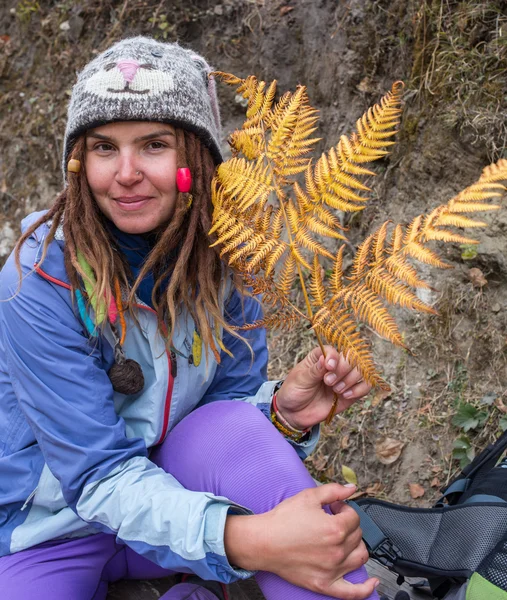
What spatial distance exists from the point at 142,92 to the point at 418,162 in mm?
2026

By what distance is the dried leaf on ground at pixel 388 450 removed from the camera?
3.00 metres

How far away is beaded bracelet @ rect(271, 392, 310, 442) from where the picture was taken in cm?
200

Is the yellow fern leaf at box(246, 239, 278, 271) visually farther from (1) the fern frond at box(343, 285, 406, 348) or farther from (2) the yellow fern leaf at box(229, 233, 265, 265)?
(1) the fern frond at box(343, 285, 406, 348)

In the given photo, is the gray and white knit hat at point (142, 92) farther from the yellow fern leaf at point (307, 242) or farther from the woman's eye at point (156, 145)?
the yellow fern leaf at point (307, 242)

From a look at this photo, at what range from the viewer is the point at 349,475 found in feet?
10.1

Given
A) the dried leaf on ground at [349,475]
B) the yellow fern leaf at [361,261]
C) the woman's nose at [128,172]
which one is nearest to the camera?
the yellow fern leaf at [361,261]

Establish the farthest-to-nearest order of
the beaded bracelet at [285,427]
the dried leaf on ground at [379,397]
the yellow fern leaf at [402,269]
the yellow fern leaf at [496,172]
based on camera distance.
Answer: the dried leaf on ground at [379,397] → the beaded bracelet at [285,427] → the yellow fern leaf at [402,269] → the yellow fern leaf at [496,172]

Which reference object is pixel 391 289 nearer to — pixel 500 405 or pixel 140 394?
pixel 140 394

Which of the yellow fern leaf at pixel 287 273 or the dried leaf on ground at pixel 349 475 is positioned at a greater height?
the yellow fern leaf at pixel 287 273

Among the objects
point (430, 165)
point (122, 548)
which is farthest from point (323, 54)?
point (122, 548)

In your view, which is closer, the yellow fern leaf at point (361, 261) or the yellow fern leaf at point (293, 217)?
the yellow fern leaf at point (361, 261)

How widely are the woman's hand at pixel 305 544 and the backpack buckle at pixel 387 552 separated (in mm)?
195

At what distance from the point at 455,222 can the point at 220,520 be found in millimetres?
935

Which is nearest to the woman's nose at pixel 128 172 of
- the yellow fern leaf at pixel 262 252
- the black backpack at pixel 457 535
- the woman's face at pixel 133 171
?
the woman's face at pixel 133 171
